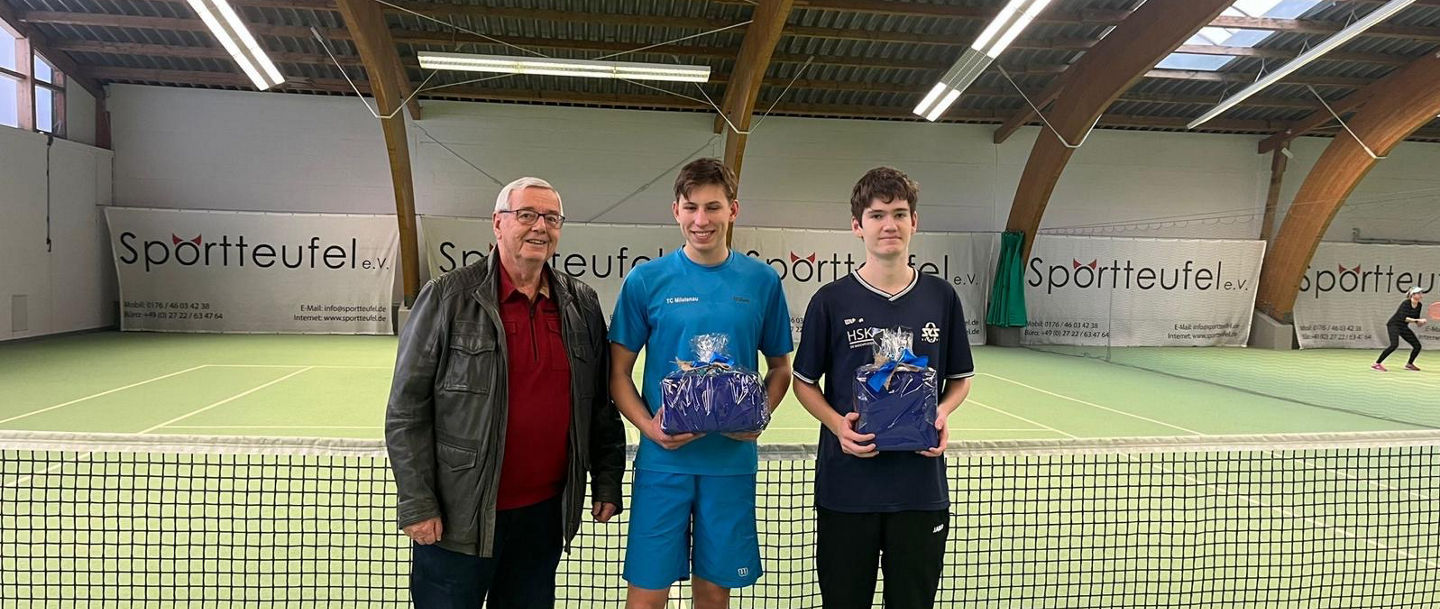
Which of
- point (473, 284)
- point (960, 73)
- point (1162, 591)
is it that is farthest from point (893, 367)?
point (960, 73)

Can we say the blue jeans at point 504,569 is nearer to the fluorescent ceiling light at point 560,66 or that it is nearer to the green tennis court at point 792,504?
the green tennis court at point 792,504

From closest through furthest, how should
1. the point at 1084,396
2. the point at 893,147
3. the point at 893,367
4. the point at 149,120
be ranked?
the point at 893,367, the point at 1084,396, the point at 149,120, the point at 893,147

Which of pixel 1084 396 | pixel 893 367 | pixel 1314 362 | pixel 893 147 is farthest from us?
pixel 893 147

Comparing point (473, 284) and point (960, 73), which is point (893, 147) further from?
point (473, 284)

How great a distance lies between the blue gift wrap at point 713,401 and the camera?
2.25 m

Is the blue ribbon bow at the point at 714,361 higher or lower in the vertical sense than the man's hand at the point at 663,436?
higher

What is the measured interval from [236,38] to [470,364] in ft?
40.6

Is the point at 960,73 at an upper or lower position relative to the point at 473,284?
upper

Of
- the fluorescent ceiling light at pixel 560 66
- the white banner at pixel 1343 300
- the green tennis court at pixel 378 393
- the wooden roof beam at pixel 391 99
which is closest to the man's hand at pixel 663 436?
the green tennis court at pixel 378 393

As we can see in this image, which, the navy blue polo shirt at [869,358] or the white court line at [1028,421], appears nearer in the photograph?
the navy blue polo shirt at [869,358]

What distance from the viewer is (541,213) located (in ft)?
7.79

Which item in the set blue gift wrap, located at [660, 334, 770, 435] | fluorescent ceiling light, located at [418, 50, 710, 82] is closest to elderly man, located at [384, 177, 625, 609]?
blue gift wrap, located at [660, 334, 770, 435]

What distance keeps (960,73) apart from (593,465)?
1346 centimetres

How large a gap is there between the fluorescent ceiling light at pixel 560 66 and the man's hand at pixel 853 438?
1203 centimetres
